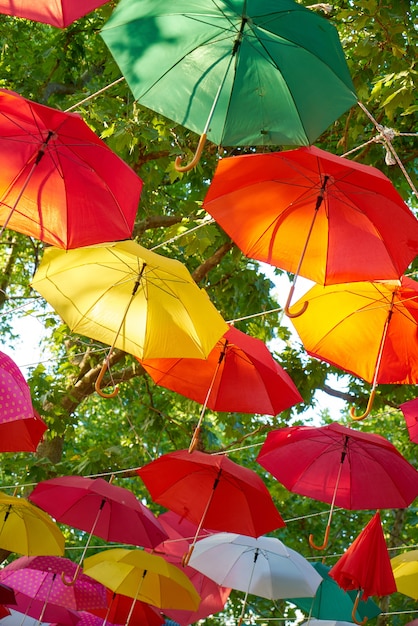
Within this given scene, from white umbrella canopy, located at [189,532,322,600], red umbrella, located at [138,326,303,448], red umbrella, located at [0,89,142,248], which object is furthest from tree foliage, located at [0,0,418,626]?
red umbrella, located at [0,89,142,248]

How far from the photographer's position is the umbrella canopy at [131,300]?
541 cm

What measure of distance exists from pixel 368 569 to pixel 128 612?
2.55 m

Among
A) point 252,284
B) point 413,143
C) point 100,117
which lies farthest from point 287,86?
point 252,284

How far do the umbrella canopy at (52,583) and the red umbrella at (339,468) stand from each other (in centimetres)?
224

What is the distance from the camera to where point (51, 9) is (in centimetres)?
400

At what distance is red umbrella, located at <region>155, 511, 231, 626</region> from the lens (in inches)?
310

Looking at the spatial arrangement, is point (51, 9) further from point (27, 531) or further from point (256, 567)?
point (256, 567)

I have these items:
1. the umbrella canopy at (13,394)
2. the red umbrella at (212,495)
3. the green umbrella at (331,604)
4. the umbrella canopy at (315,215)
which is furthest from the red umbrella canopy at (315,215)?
the green umbrella at (331,604)

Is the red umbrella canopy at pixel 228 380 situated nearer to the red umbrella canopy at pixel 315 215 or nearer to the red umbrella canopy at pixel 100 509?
the red umbrella canopy at pixel 100 509

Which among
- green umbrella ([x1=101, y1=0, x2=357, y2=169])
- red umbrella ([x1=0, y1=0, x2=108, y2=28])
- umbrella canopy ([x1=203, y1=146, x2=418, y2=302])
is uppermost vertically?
red umbrella ([x1=0, y1=0, x2=108, y2=28])

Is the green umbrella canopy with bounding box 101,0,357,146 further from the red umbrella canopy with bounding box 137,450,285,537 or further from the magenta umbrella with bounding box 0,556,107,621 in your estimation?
the magenta umbrella with bounding box 0,556,107,621

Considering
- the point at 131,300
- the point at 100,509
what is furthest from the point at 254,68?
the point at 100,509

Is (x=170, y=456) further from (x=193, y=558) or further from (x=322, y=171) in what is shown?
(x=322, y=171)

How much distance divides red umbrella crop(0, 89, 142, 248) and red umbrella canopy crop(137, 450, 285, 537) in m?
2.40
